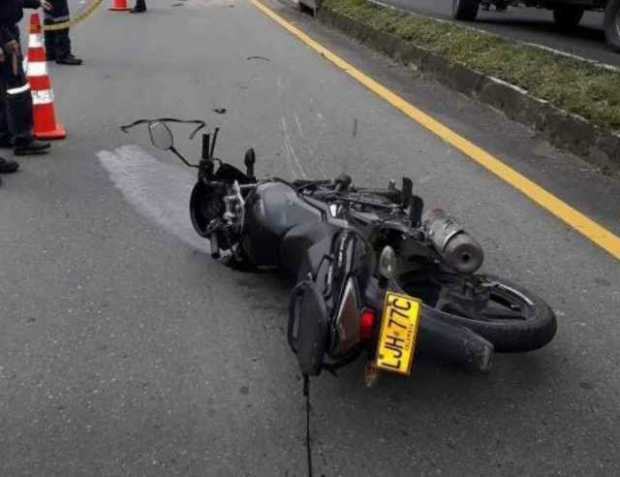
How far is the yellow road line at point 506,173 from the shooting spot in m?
4.23

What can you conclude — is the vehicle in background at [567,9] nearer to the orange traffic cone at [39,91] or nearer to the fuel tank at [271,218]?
the orange traffic cone at [39,91]

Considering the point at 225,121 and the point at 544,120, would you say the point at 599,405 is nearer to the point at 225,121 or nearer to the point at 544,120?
the point at 544,120

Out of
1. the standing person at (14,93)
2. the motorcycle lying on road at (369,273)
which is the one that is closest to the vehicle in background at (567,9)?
the standing person at (14,93)

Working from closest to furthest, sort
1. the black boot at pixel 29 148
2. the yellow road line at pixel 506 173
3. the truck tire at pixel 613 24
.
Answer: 1. the yellow road line at pixel 506 173
2. the black boot at pixel 29 148
3. the truck tire at pixel 613 24

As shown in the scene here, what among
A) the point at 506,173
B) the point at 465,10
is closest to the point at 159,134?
the point at 506,173

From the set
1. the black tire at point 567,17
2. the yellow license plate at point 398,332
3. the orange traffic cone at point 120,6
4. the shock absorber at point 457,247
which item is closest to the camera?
the yellow license plate at point 398,332

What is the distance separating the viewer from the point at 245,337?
10.4 ft

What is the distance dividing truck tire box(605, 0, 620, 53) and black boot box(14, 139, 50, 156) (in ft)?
22.5

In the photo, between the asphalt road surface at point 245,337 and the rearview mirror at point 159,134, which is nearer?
the asphalt road surface at point 245,337

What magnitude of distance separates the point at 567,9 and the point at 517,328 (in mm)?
10761

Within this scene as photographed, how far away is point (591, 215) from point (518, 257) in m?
0.87

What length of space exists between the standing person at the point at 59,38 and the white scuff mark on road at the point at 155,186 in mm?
Answer: 3879

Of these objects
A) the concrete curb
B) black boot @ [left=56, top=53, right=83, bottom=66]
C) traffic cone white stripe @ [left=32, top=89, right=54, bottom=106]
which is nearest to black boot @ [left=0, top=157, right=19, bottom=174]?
traffic cone white stripe @ [left=32, top=89, right=54, bottom=106]

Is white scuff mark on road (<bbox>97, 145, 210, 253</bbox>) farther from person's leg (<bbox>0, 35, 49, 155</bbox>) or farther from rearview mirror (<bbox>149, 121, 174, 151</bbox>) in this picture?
rearview mirror (<bbox>149, 121, 174, 151</bbox>)
